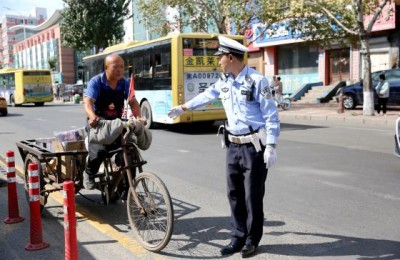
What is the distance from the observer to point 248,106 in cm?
395

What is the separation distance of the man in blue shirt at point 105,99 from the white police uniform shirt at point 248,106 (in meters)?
0.97

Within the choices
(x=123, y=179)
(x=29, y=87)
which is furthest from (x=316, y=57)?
(x=123, y=179)

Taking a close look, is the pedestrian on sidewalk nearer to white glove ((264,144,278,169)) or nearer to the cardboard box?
the cardboard box

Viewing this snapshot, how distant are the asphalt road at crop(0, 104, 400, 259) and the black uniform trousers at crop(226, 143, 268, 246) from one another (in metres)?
Answer: 0.21

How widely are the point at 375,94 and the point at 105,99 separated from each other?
52.2ft

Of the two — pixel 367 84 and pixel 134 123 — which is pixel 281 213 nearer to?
pixel 134 123

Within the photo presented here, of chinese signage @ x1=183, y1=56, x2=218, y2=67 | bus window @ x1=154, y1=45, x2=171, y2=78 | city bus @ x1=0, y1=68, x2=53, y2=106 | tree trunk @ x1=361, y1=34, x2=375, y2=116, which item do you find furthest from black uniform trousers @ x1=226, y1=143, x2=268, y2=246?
city bus @ x1=0, y1=68, x2=53, y2=106

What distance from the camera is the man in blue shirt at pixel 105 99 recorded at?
4.75m

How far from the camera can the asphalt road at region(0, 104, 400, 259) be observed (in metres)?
4.24

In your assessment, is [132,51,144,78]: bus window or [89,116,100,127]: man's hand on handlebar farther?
[132,51,144,78]: bus window

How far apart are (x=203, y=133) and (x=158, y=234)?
9.52m

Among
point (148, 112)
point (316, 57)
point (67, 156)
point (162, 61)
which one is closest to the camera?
point (67, 156)

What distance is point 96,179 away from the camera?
5.14m

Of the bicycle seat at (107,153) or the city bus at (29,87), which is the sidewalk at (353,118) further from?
the city bus at (29,87)
